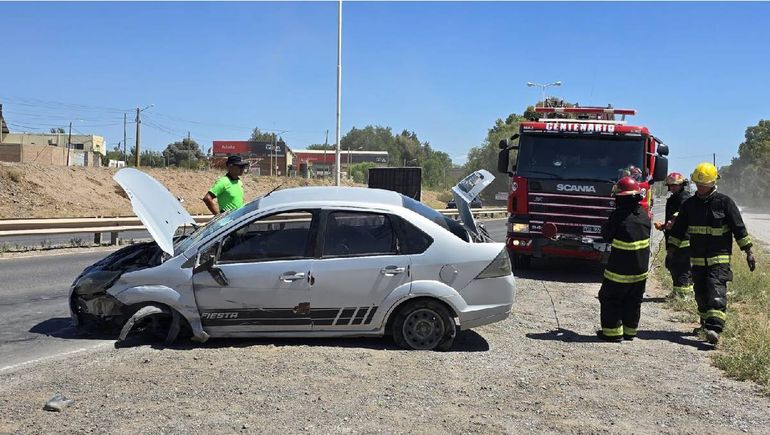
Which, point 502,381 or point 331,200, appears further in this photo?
point 331,200

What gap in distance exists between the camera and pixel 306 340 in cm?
657

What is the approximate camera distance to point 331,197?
6.53 meters

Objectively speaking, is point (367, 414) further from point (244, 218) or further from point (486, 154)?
point (486, 154)

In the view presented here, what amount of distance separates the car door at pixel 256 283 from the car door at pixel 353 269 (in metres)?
0.12

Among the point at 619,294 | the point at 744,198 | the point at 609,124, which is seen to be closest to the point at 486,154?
the point at 744,198

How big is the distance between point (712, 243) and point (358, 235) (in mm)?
3811

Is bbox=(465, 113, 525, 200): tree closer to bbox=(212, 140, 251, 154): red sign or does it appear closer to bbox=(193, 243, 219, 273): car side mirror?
bbox=(212, 140, 251, 154): red sign

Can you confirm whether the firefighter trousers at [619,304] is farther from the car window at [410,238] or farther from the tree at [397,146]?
the tree at [397,146]

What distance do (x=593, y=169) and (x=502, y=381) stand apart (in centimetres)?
674

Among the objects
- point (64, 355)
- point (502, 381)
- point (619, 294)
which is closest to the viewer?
point (502, 381)

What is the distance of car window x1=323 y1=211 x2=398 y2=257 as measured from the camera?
6.27 meters

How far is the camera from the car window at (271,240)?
6.22 meters

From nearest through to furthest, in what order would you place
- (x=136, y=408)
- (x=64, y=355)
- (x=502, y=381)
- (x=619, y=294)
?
(x=136, y=408) → (x=502, y=381) → (x=64, y=355) → (x=619, y=294)

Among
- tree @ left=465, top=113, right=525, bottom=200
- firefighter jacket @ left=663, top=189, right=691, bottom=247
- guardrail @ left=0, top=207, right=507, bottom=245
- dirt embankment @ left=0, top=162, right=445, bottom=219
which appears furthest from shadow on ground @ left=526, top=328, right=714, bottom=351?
tree @ left=465, top=113, right=525, bottom=200
